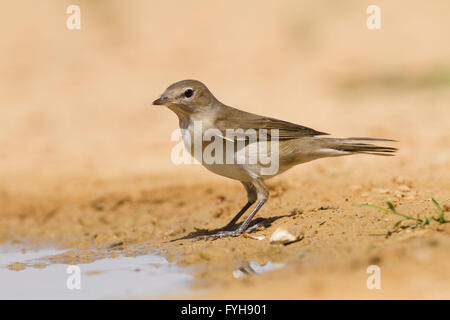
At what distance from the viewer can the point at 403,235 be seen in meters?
4.82

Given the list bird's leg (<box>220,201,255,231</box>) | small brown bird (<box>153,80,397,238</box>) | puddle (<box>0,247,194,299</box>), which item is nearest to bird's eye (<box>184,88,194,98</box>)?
small brown bird (<box>153,80,397,238</box>)

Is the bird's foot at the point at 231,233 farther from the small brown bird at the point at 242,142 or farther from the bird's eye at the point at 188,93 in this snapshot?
the bird's eye at the point at 188,93

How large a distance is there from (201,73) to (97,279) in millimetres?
10026

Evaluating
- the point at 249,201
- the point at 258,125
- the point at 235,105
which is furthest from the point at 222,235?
the point at 235,105

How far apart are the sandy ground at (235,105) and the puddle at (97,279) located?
0.73 feet

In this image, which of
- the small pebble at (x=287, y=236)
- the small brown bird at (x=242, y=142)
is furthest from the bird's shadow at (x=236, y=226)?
the small pebble at (x=287, y=236)

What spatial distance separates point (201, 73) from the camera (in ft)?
47.6

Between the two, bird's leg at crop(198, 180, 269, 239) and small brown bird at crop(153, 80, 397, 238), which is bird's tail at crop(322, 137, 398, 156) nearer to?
small brown bird at crop(153, 80, 397, 238)

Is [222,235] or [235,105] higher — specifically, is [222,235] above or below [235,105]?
below

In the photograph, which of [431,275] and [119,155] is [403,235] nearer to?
[431,275]

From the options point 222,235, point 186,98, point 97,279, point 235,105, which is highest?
point 235,105

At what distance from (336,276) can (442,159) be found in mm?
4769

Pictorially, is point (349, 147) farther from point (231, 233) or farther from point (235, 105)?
point (235, 105)
